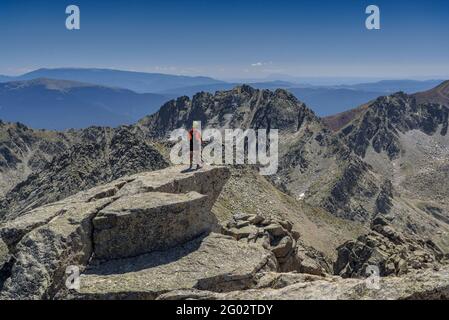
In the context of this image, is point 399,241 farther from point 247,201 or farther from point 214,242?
point 214,242

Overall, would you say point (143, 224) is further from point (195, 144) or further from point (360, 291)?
point (360, 291)

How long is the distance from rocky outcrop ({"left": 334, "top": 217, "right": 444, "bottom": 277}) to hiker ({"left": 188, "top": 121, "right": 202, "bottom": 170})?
24520 millimetres

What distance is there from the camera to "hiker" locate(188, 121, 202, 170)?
36056 mm

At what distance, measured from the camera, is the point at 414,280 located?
2359cm

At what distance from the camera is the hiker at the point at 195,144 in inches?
1420

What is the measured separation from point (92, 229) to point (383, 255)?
37379mm

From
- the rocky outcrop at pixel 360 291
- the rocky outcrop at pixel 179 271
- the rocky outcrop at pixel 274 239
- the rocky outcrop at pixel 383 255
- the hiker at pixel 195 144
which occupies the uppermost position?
the hiker at pixel 195 144

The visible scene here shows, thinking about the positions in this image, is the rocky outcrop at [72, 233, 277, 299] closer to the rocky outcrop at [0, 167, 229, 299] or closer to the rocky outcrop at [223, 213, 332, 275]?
the rocky outcrop at [0, 167, 229, 299]

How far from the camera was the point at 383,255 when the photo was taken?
186 feet

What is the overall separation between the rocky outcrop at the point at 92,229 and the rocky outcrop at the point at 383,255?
26839mm

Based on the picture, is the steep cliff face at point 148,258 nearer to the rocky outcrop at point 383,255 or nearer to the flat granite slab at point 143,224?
the flat granite slab at point 143,224

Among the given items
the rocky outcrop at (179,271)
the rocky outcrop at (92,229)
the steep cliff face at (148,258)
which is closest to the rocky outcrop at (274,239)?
the steep cliff face at (148,258)

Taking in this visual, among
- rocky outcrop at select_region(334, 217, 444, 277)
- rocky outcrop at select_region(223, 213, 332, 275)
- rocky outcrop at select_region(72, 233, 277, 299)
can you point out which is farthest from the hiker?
rocky outcrop at select_region(334, 217, 444, 277)
